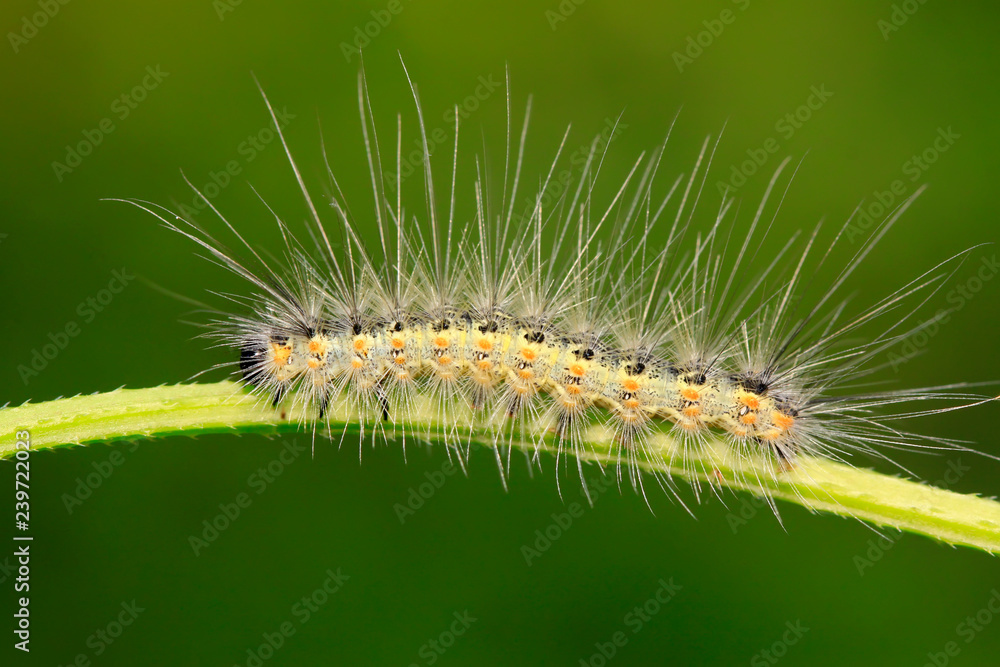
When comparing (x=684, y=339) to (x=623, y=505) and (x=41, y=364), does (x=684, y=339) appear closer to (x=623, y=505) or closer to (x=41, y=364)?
(x=623, y=505)

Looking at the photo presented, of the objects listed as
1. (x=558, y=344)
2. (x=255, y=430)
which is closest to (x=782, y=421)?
(x=558, y=344)

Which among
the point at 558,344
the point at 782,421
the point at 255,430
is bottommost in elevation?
the point at 255,430

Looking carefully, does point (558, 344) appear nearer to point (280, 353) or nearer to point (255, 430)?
point (280, 353)

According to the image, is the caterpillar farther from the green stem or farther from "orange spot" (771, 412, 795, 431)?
the green stem

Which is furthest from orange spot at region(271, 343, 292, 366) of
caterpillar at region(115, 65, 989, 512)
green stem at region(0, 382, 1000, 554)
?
green stem at region(0, 382, 1000, 554)

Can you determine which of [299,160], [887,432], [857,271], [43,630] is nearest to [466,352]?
[887,432]

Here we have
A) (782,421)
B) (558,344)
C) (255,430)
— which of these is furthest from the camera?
(558,344)
